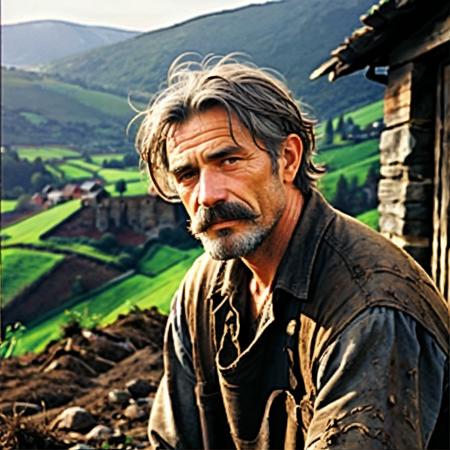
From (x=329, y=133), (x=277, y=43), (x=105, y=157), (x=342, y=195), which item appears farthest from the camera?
(x=105, y=157)

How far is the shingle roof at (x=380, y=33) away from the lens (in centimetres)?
515

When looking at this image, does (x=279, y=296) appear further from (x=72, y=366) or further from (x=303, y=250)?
(x=72, y=366)

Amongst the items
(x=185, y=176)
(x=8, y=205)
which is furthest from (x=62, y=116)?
(x=185, y=176)

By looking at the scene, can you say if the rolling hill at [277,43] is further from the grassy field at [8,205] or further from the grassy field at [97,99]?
the grassy field at [8,205]

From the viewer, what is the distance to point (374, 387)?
6.00ft

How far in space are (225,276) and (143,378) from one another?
505cm

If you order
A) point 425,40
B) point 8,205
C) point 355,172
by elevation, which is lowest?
point 8,205

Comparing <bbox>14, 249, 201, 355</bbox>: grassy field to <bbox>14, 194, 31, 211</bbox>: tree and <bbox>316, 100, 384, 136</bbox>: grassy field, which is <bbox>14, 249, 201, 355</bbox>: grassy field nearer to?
<bbox>316, 100, 384, 136</bbox>: grassy field

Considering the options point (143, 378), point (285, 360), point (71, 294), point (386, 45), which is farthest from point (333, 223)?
point (71, 294)

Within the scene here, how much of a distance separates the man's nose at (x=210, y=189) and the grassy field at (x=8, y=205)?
184ft

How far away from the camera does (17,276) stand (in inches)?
1447

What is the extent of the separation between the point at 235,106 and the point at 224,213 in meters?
0.34

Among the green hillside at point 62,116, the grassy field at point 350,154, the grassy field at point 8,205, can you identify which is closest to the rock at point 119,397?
the grassy field at point 350,154

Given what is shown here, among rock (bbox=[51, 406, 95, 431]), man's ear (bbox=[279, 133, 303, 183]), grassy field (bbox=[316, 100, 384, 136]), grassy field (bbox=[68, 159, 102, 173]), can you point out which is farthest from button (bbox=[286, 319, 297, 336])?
grassy field (bbox=[68, 159, 102, 173])
